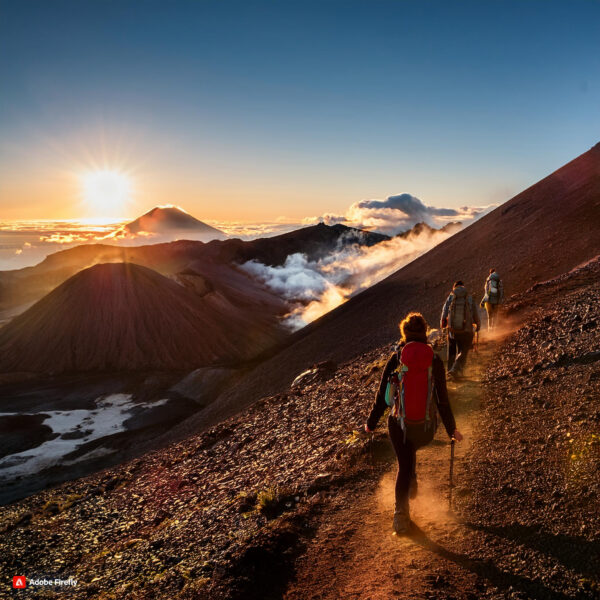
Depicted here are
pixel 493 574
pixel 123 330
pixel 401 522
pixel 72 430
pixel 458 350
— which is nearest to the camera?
pixel 493 574

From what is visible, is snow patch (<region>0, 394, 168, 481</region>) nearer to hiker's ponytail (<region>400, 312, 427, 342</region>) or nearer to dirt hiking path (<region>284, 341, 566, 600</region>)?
dirt hiking path (<region>284, 341, 566, 600</region>)

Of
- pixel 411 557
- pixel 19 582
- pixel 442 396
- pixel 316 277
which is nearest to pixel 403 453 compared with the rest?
pixel 442 396

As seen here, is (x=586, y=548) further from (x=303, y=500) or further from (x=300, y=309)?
(x=300, y=309)

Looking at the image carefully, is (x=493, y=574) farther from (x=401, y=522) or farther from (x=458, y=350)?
(x=458, y=350)

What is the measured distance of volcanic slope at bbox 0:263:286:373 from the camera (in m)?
71.0

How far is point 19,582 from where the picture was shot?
9672mm

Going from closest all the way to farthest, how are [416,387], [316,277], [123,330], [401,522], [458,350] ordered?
1. [416,387]
2. [401,522]
3. [458,350]
4. [123,330]
5. [316,277]

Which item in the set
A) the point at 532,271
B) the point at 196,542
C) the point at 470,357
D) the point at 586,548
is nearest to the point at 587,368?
the point at 470,357

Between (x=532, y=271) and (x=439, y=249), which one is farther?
(x=439, y=249)

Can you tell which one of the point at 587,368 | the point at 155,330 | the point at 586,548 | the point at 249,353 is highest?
the point at 587,368

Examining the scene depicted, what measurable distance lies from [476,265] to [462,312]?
2323 cm

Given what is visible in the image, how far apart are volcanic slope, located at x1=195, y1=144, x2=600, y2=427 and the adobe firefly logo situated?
16.8 m

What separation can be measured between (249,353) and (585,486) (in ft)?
258

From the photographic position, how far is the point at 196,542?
6652 mm
